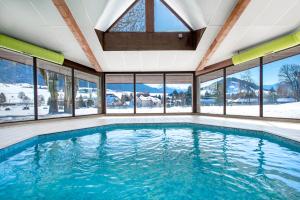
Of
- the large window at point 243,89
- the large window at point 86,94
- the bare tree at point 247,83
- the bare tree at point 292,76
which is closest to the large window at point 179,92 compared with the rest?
the large window at point 243,89

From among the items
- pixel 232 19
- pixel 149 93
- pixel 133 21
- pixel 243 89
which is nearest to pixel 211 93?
pixel 243 89

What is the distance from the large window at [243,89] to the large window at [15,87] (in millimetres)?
7575

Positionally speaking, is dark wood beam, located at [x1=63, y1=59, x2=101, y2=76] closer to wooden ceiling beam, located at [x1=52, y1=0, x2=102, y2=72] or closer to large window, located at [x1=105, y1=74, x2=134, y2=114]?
large window, located at [x1=105, y1=74, x2=134, y2=114]

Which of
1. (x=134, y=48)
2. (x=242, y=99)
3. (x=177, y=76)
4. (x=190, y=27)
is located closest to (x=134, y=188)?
(x=134, y=48)

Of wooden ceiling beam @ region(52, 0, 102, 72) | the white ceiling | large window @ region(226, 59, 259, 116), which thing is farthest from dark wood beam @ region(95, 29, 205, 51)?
large window @ region(226, 59, 259, 116)

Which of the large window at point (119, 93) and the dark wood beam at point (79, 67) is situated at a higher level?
the dark wood beam at point (79, 67)

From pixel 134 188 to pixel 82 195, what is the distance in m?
0.60

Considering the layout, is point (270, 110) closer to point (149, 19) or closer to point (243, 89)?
point (243, 89)

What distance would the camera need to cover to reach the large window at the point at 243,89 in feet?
25.0

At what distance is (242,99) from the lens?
851 cm

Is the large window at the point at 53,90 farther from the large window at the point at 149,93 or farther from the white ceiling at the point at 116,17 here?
the large window at the point at 149,93

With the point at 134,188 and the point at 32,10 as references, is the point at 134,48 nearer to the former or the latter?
the point at 32,10

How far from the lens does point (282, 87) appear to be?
687 centimetres

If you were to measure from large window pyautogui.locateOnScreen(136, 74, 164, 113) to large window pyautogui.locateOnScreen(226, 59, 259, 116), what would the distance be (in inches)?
129
